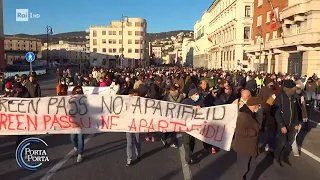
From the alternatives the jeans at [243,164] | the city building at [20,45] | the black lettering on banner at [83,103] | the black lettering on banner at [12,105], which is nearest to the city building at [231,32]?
the black lettering on banner at [83,103]

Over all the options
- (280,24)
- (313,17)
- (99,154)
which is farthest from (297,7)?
(99,154)

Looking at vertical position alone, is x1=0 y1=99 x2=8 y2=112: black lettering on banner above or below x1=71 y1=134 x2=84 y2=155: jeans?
above

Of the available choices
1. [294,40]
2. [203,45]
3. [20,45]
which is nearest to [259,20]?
[294,40]

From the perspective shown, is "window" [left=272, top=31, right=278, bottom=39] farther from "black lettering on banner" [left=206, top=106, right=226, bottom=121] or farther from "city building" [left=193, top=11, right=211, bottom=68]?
"city building" [left=193, top=11, right=211, bottom=68]

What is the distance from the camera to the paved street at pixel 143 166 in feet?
22.3

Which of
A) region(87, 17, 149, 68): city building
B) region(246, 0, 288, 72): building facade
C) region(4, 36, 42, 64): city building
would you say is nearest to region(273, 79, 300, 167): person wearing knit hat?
region(246, 0, 288, 72): building facade

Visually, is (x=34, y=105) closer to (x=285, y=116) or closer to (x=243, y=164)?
(x=243, y=164)

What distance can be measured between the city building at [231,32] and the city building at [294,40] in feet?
28.5

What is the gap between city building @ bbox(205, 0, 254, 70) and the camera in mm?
69750

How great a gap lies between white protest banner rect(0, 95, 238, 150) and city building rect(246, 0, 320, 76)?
27927 mm

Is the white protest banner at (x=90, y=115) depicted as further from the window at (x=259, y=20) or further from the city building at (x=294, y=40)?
the window at (x=259, y=20)

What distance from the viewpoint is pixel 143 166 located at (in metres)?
7.44

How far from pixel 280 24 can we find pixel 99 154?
4007 centimetres

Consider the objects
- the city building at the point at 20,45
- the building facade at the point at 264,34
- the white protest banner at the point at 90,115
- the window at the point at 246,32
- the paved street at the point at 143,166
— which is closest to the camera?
the paved street at the point at 143,166
